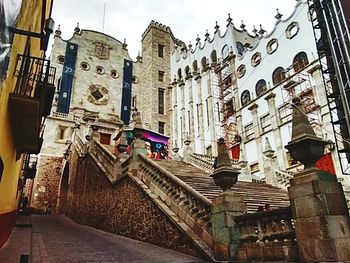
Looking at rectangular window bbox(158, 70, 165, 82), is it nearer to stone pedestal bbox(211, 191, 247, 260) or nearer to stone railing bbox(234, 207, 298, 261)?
stone pedestal bbox(211, 191, 247, 260)

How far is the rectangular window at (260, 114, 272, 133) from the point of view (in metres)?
24.1

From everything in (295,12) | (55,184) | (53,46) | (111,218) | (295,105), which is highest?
Result: (53,46)

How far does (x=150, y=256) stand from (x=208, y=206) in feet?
5.73

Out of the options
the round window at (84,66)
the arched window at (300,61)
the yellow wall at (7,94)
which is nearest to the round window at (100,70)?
the round window at (84,66)

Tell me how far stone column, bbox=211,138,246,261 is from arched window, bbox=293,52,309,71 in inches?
740

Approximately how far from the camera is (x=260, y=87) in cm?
2631

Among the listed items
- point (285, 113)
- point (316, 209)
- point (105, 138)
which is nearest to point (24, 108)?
point (316, 209)

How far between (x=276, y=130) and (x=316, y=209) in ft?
63.8

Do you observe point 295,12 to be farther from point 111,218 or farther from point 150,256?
point 150,256

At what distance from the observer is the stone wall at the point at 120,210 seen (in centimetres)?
784

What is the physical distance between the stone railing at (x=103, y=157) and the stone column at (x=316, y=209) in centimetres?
931

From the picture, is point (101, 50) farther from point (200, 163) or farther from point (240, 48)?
point (200, 163)

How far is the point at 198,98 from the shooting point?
109ft

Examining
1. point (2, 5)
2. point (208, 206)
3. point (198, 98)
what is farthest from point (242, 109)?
point (2, 5)
